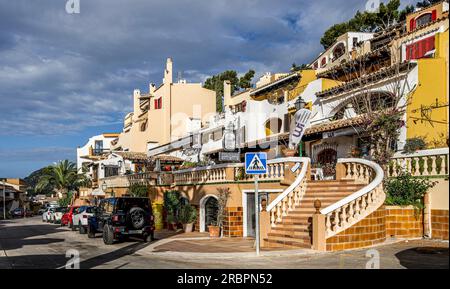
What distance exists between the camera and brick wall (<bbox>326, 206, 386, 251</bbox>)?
46.3 ft

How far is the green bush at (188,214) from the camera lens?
23.8 meters

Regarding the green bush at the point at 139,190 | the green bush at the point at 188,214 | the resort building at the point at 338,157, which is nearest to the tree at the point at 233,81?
the resort building at the point at 338,157

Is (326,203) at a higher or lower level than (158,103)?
lower

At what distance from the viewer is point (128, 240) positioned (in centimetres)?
2092

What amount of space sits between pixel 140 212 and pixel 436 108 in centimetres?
1278

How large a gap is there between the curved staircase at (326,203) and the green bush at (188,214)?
23.9 feet

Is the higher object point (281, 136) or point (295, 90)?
point (295, 90)

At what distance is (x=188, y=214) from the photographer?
23.9 m

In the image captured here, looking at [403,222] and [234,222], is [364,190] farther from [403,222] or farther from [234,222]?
[234,222]

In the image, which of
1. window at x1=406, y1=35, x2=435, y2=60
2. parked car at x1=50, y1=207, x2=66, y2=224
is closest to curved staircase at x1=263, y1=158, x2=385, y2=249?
window at x1=406, y1=35, x2=435, y2=60

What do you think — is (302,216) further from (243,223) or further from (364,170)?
(243,223)

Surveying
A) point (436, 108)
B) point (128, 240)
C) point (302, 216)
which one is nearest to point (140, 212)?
point (128, 240)

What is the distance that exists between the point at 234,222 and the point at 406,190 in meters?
7.75

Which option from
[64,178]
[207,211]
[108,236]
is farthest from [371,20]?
[64,178]
